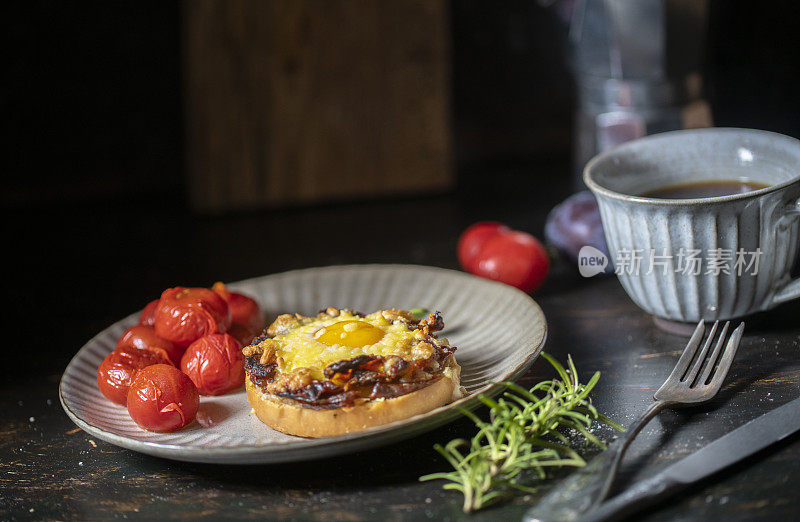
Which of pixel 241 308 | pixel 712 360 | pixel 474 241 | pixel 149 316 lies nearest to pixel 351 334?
pixel 241 308

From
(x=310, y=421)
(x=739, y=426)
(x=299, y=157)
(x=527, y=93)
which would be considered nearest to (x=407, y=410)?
(x=310, y=421)

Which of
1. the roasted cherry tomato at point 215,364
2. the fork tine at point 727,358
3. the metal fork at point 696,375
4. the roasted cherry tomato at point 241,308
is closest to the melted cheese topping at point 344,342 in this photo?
the roasted cherry tomato at point 215,364

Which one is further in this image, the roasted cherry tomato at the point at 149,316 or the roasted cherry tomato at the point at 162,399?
the roasted cherry tomato at the point at 149,316

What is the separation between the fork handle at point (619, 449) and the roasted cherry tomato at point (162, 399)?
2.26 ft

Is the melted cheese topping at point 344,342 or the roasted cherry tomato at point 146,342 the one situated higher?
the melted cheese topping at point 344,342

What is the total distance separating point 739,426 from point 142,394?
96 cm

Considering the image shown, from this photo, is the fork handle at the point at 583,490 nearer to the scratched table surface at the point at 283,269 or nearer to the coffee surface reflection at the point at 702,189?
the scratched table surface at the point at 283,269

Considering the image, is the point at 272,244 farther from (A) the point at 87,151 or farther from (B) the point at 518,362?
(B) the point at 518,362

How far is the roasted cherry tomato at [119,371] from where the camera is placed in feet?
4.89

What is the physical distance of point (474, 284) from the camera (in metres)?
1.81

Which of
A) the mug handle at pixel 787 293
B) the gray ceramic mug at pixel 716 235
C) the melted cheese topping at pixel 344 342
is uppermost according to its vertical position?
the gray ceramic mug at pixel 716 235

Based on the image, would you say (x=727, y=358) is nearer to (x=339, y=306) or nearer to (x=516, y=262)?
(x=516, y=262)

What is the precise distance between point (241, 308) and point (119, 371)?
313 mm

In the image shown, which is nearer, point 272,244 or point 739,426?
point 739,426
